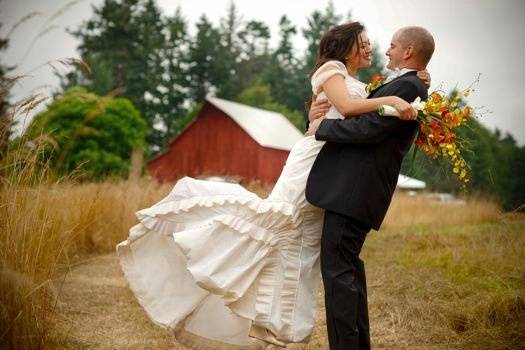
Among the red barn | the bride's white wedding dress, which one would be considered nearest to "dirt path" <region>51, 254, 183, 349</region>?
the bride's white wedding dress

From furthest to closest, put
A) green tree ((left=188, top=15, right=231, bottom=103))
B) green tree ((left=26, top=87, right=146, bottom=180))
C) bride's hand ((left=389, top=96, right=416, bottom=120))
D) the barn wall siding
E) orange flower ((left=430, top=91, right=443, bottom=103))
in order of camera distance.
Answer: green tree ((left=188, top=15, right=231, bottom=103)) → the barn wall siding → green tree ((left=26, top=87, right=146, bottom=180)) → orange flower ((left=430, top=91, right=443, bottom=103)) → bride's hand ((left=389, top=96, right=416, bottom=120))

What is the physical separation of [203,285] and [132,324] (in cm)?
165

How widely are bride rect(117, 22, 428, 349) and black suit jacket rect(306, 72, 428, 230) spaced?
0.11 m

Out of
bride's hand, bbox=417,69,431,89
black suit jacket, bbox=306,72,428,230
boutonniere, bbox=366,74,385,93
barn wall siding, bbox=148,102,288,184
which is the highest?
bride's hand, bbox=417,69,431,89

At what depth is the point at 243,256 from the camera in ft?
9.31

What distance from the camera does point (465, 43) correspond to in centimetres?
596

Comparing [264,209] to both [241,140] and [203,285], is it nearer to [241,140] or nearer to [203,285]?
[203,285]

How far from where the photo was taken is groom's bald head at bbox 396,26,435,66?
2.75 metres

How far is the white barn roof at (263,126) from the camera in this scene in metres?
25.1

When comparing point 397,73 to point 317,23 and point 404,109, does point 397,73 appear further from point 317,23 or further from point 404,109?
point 317,23

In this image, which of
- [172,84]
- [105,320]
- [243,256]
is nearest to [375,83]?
[243,256]

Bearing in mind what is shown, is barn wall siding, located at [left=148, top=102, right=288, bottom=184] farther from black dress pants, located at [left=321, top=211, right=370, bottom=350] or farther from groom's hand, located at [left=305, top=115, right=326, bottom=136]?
black dress pants, located at [left=321, top=211, right=370, bottom=350]

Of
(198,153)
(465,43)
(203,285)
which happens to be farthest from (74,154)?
(203,285)

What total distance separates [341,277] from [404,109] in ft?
2.96
